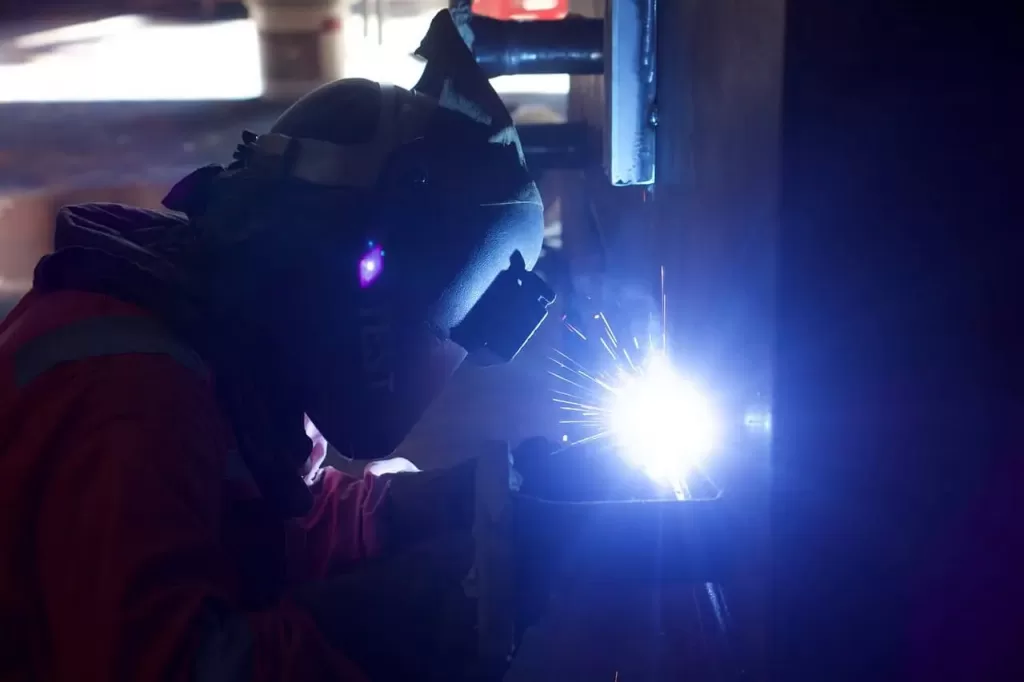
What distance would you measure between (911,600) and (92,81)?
2090 mm

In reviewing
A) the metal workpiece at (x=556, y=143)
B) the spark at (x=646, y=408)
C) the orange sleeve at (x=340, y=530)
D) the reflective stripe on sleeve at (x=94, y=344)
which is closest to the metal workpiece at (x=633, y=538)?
the spark at (x=646, y=408)

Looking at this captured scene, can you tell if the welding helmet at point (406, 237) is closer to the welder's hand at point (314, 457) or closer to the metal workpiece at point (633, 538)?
the metal workpiece at point (633, 538)

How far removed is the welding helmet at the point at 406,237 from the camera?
94 centimetres

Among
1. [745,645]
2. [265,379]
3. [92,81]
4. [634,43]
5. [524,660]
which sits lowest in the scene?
[524,660]

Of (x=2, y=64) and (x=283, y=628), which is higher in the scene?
(x=2, y=64)

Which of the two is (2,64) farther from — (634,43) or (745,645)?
(745,645)

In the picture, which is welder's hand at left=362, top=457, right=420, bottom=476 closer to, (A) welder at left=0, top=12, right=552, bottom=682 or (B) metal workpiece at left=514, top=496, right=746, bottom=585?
(A) welder at left=0, top=12, right=552, bottom=682

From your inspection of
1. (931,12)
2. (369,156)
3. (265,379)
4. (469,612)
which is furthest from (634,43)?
(469,612)

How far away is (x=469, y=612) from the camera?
82 cm

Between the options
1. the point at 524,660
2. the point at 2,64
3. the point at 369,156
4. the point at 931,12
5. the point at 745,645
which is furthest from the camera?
the point at 2,64

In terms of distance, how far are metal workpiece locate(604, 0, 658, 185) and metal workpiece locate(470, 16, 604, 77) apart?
31cm

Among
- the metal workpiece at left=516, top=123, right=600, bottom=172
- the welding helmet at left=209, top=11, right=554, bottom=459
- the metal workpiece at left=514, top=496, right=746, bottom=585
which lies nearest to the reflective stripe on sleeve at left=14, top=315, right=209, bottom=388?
the welding helmet at left=209, top=11, right=554, bottom=459

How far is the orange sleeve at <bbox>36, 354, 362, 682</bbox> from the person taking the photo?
0.71 m

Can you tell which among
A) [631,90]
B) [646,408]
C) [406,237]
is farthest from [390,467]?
[631,90]
